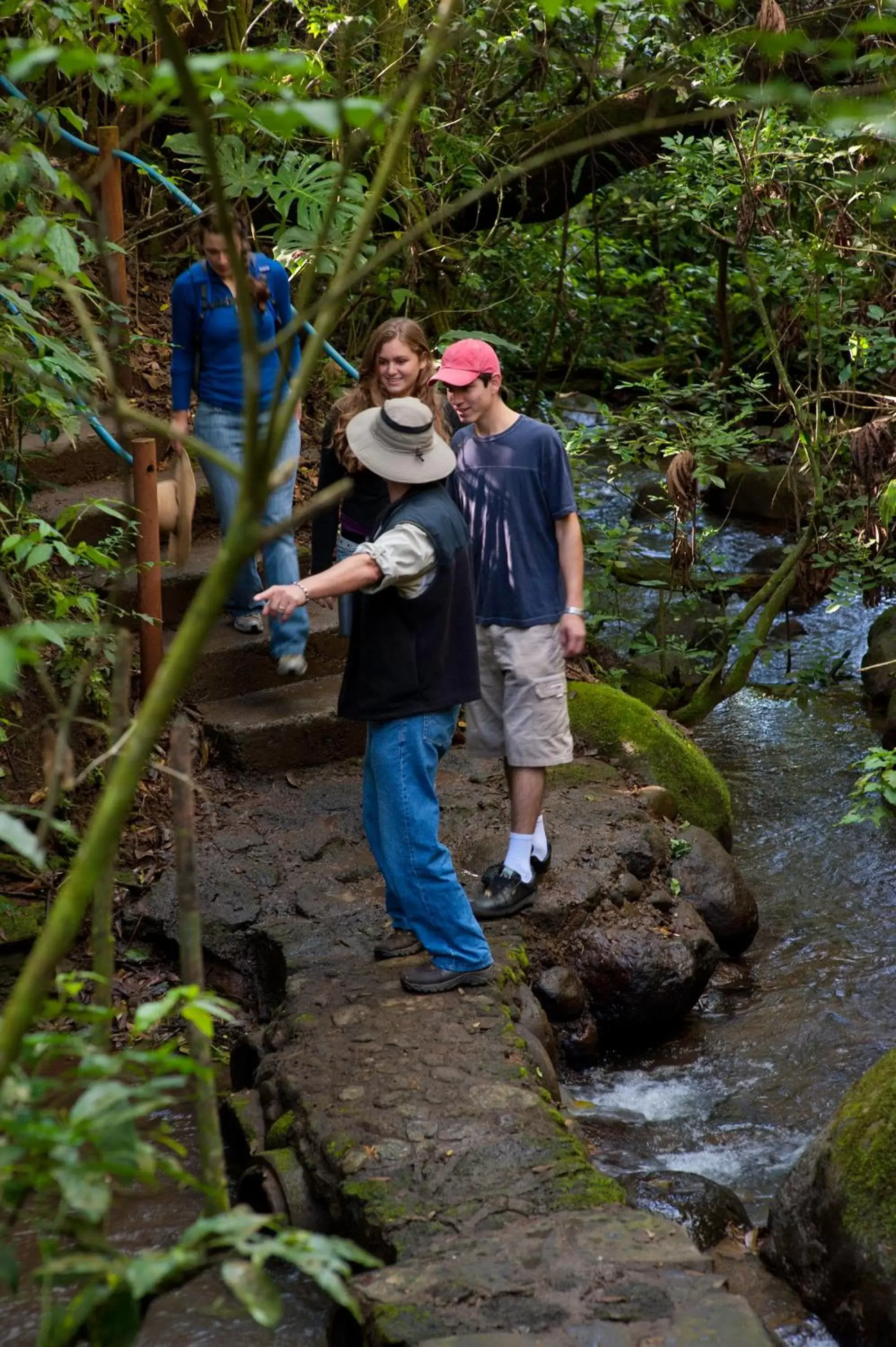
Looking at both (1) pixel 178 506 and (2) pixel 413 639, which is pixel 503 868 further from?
(1) pixel 178 506

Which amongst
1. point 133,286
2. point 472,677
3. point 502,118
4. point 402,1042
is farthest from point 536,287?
point 402,1042

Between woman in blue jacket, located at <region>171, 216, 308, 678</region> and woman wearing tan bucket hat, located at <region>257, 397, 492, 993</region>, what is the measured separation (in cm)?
166

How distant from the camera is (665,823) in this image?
250 inches

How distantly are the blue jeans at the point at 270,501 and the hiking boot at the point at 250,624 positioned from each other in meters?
0.27

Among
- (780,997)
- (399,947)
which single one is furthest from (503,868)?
(780,997)

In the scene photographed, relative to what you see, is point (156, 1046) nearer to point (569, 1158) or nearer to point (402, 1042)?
point (402, 1042)

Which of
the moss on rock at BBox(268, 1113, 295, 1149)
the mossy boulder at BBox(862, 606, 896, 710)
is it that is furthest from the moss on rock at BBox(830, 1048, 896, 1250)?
the mossy boulder at BBox(862, 606, 896, 710)

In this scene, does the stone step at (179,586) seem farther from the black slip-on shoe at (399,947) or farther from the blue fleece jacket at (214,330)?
the black slip-on shoe at (399,947)

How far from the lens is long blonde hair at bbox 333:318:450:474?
4.81 metres

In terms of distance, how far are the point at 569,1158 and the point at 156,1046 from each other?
1.84 meters

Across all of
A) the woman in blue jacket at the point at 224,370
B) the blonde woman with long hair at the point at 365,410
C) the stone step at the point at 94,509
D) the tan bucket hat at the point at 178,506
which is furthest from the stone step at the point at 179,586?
the blonde woman with long hair at the point at 365,410

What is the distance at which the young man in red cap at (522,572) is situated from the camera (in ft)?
15.9

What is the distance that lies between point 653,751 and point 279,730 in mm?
1788

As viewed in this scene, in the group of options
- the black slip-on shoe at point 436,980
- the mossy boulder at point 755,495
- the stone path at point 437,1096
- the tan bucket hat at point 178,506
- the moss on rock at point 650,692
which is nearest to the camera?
the stone path at point 437,1096
